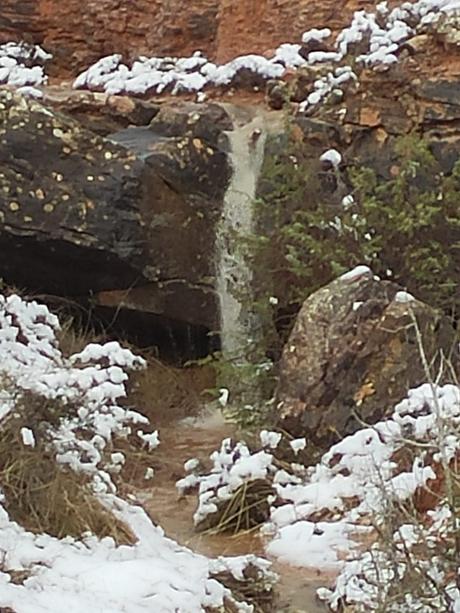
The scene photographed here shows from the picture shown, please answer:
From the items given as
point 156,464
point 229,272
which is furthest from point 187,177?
point 156,464

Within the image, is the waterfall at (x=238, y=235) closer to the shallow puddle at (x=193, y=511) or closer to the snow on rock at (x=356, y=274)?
A: the shallow puddle at (x=193, y=511)

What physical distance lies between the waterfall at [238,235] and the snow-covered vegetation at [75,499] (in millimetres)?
1210

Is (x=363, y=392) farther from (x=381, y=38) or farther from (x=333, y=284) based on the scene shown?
(x=381, y=38)

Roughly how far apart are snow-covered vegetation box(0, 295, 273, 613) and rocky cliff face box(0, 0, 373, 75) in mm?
3834

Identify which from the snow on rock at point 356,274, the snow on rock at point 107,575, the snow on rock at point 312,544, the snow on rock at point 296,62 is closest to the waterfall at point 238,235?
the snow on rock at point 296,62

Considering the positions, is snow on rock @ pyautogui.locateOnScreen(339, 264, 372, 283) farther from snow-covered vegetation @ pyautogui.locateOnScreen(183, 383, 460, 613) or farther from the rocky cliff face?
the rocky cliff face

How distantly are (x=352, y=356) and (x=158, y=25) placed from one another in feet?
16.2

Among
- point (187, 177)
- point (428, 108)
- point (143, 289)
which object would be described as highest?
point (428, 108)

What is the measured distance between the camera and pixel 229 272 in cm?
819

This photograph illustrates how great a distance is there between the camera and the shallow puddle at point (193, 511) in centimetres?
498

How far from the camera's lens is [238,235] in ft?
26.1

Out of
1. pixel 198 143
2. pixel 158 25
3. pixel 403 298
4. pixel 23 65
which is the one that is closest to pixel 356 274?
pixel 403 298

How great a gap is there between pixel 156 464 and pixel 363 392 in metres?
1.21

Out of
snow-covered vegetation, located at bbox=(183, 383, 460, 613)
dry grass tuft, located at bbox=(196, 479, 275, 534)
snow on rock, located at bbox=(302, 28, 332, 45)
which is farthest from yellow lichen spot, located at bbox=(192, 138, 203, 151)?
dry grass tuft, located at bbox=(196, 479, 275, 534)
